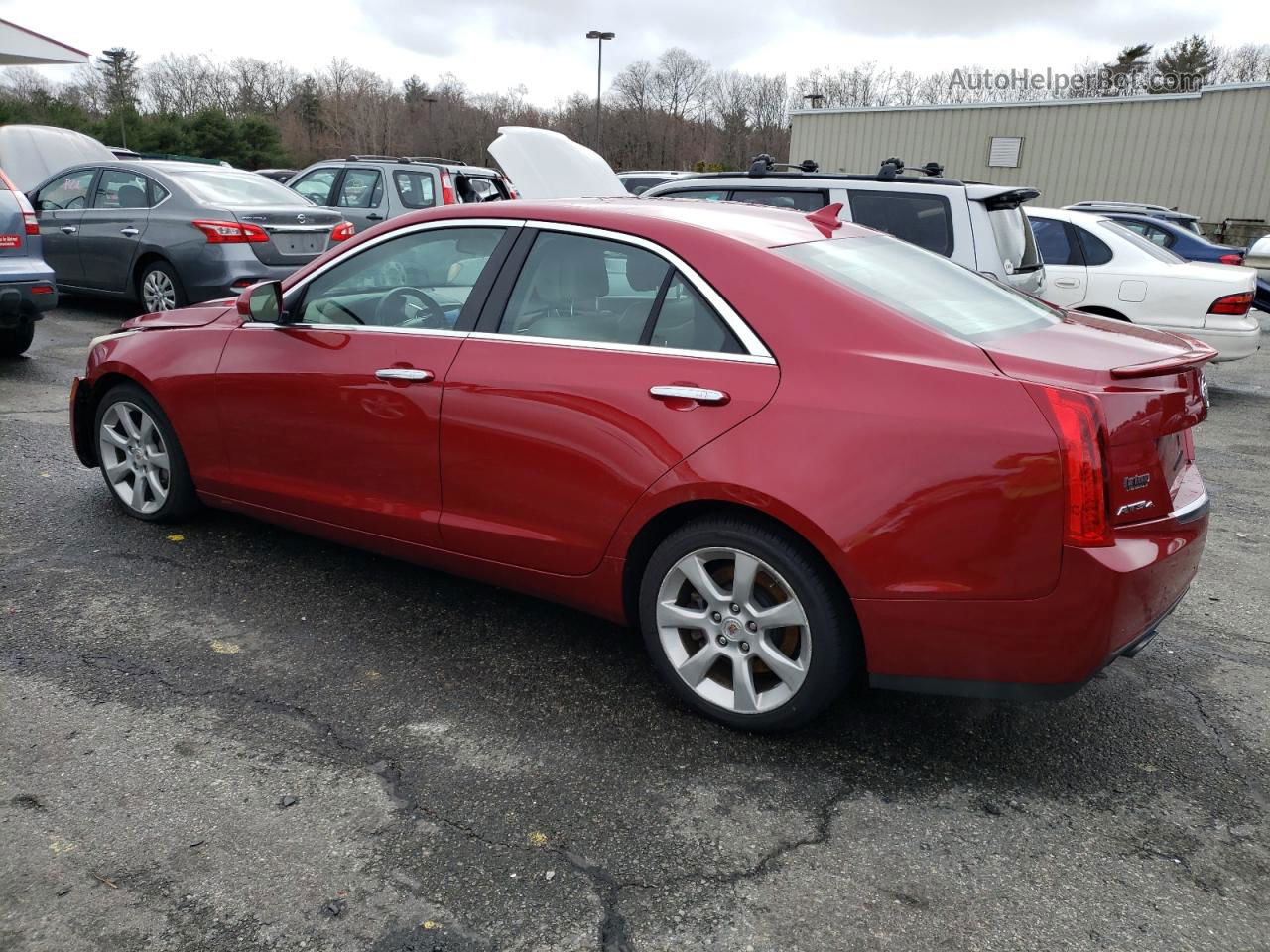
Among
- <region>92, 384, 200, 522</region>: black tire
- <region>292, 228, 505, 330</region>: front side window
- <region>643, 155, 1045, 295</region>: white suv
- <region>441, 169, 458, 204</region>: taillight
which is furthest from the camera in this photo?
<region>441, 169, 458, 204</region>: taillight

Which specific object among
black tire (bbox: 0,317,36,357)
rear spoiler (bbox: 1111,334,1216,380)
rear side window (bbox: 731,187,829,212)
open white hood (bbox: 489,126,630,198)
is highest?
open white hood (bbox: 489,126,630,198)

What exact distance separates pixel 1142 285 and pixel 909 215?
133 inches

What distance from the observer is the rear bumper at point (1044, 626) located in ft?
8.68

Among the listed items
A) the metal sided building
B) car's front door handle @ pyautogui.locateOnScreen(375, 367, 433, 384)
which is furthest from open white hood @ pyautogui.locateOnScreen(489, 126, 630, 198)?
the metal sided building

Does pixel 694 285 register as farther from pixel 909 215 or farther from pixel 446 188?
pixel 446 188

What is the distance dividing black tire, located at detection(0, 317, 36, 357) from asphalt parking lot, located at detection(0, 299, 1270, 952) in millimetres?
5580

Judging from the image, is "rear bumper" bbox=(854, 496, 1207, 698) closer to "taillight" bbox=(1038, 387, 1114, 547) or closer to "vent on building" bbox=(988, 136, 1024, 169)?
"taillight" bbox=(1038, 387, 1114, 547)

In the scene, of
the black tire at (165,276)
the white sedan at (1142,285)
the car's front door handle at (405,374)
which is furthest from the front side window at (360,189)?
the car's front door handle at (405,374)

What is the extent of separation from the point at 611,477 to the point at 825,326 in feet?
2.59

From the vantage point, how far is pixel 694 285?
3219 millimetres

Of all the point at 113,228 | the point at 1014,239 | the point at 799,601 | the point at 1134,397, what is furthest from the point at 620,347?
the point at 113,228

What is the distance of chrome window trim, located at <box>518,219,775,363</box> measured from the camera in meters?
3.06

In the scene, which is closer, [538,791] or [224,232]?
[538,791]

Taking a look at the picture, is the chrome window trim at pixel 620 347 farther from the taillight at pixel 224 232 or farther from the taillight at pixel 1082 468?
the taillight at pixel 224 232
